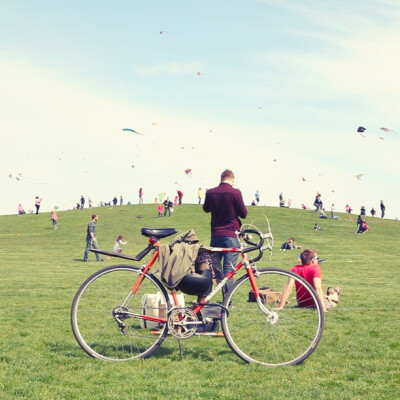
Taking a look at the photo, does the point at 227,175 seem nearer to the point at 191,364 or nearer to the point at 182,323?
the point at 182,323

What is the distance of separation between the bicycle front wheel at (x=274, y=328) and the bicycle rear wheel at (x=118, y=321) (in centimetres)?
85

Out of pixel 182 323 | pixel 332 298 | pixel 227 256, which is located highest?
pixel 227 256

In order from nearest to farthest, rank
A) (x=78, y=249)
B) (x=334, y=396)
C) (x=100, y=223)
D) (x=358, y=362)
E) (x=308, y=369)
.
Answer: (x=334, y=396) < (x=308, y=369) < (x=358, y=362) < (x=78, y=249) < (x=100, y=223)

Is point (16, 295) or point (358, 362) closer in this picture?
point (358, 362)

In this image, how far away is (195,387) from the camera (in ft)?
16.6

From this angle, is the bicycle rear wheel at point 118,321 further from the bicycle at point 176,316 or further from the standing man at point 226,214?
the standing man at point 226,214

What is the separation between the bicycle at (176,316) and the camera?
19.9 feet

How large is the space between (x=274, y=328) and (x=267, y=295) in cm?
57

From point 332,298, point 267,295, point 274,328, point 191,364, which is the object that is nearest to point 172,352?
point 191,364

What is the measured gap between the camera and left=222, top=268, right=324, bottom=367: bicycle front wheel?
19.7 ft

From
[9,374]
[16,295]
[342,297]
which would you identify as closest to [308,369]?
[9,374]

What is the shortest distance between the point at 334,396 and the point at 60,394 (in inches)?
95.8

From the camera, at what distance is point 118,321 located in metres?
6.27

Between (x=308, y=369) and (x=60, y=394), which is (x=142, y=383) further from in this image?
(x=308, y=369)
